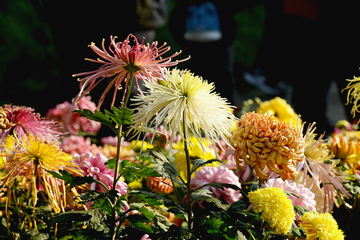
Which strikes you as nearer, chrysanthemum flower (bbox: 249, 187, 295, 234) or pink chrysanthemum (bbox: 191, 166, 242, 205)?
chrysanthemum flower (bbox: 249, 187, 295, 234)

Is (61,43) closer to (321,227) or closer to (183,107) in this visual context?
(183,107)

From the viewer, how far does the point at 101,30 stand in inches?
83.4

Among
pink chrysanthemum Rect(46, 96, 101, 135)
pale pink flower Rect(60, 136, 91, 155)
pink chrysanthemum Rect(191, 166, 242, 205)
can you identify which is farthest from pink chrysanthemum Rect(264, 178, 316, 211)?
pink chrysanthemum Rect(46, 96, 101, 135)

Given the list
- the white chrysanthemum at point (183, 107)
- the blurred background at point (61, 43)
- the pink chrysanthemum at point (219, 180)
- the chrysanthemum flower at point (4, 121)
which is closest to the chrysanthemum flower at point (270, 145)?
the white chrysanthemum at point (183, 107)

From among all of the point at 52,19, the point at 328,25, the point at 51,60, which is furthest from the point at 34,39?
the point at 328,25

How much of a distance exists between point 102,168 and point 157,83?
9.6 inches

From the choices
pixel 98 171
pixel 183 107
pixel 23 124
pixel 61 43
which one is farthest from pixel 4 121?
pixel 61 43

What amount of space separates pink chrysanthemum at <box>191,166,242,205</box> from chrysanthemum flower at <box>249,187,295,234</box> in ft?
0.84

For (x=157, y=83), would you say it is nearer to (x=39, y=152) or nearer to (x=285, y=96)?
(x=39, y=152)

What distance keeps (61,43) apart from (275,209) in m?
1.93

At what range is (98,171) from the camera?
814mm

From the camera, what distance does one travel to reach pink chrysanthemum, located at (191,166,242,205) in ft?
3.02

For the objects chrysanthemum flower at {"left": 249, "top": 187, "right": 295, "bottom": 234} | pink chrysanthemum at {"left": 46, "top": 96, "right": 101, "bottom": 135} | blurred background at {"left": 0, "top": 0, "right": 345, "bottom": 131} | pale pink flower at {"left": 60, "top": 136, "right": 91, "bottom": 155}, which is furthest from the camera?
blurred background at {"left": 0, "top": 0, "right": 345, "bottom": 131}

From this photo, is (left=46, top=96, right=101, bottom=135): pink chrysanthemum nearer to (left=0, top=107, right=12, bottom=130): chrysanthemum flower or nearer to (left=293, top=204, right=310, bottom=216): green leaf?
(left=0, top=107, right=12, bottom=130): chrysanthemum flower
